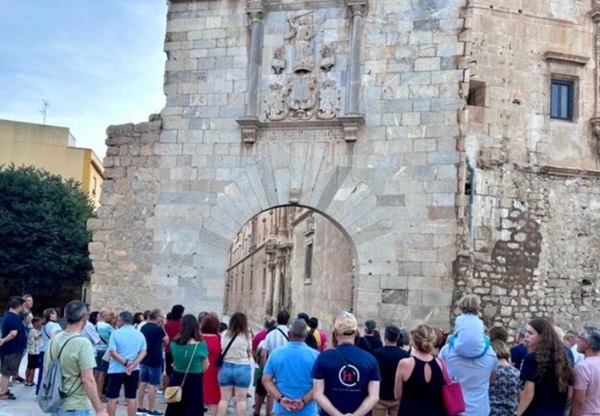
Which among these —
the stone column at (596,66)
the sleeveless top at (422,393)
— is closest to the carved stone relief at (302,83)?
the stone column at (596,66)

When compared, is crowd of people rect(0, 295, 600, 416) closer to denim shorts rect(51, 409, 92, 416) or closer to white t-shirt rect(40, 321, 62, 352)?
denim shorts rect(51, 409, 92, 416)

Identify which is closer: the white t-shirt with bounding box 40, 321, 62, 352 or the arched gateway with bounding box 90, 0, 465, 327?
the white t-shirt with bounding box 40, 321, 62, 352

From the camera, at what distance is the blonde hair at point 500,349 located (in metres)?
5.93

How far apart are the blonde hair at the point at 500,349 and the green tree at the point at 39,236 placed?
21.5 metres

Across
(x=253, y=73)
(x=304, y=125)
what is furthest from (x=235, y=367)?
(x=253, y=73)

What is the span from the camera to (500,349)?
19.6 feet

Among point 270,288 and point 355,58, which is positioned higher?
point 355,58

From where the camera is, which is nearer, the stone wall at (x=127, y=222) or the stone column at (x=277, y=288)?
the stone wall at (x=127, y=222)

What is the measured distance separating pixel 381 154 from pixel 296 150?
1496mm

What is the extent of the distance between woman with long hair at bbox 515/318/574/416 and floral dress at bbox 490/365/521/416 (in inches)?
28.0

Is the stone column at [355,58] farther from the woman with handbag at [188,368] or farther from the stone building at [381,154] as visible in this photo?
the woman with handbag at [188,368]

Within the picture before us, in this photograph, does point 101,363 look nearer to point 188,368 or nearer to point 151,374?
point 151,374

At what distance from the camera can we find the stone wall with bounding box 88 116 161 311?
495 inches

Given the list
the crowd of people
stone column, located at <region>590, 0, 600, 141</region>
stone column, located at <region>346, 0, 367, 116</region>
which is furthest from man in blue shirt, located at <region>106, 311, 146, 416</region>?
stone column, located at <region>590, 0, 600, 141</region>
